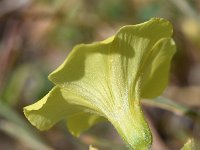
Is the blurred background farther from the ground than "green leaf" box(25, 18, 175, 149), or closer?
closer

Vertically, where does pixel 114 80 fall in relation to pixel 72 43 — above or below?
above

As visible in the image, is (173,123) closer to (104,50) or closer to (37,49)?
(37,49)

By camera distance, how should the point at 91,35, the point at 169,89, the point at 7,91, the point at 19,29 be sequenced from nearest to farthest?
the point at 7,91, the point at 169,89, the point at 91,35, the point at 19,29

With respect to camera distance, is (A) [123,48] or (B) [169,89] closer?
(A) [123,48]

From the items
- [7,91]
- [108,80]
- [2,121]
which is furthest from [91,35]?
[108,80]

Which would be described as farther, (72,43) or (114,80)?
(72,43)
